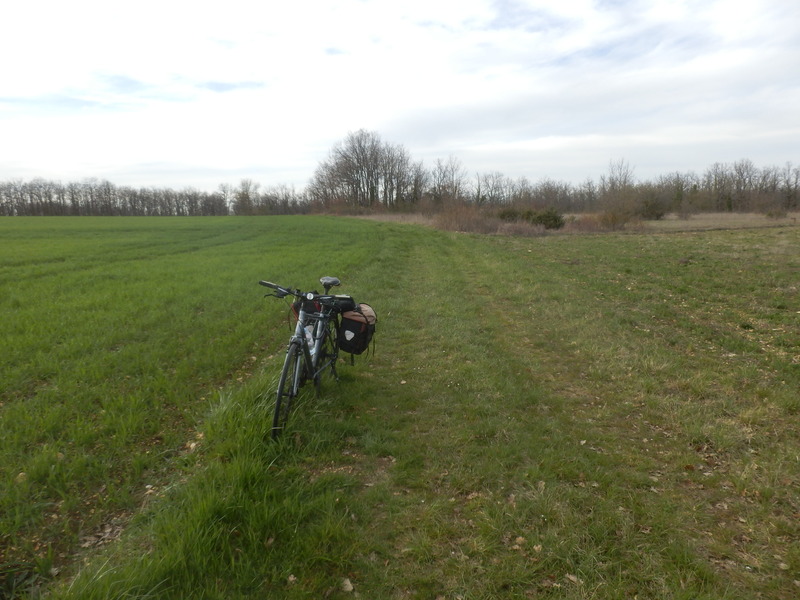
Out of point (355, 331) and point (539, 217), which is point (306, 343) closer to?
point (355, 331)

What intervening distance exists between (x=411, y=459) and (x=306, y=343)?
146 centimetres

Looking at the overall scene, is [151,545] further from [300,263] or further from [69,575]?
[300,263]

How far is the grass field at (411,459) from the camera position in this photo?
269 cm

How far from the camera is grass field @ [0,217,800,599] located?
2691 millimetres

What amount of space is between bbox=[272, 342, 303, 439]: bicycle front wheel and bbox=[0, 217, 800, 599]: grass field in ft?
0.53

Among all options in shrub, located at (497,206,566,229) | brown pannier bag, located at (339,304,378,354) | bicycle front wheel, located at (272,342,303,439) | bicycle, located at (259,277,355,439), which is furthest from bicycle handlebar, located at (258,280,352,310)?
shrub, located at (497,206,566,229)

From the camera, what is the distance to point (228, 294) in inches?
394

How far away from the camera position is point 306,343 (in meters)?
4.30

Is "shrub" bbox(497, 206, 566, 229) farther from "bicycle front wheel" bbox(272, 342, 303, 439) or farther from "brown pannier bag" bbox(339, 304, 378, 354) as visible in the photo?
"bicycle front wheel" bbox(272, 342, 303, 439)

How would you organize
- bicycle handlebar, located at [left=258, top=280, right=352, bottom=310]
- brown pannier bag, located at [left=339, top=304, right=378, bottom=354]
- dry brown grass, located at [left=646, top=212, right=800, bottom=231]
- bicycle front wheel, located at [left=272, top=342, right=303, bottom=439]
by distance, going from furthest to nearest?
dry brown grass, located at [left=646, top=212, right=800, bottom=231] → brown pannier bag, located at [left=339, top=304, right=378, bottom=354] → bicycle handlebar, located at [left=258, top=280, right=352, bottom=310] → bicycle front wheel, located at [left=272, top=342, right=303, bottom=439]

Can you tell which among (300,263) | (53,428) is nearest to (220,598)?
(53,428)

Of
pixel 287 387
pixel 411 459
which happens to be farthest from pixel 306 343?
pixel 411 459

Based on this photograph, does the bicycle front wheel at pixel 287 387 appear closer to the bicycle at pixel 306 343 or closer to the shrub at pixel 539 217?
the bicycle at pixel 306 343

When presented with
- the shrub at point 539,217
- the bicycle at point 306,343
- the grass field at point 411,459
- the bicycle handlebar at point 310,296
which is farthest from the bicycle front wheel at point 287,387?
the shrub at point 539,217
